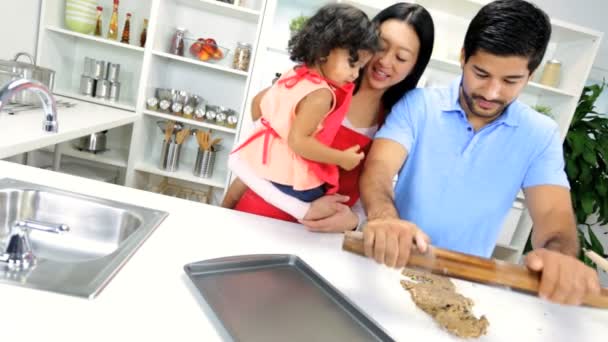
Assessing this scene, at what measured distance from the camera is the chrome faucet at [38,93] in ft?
2.61

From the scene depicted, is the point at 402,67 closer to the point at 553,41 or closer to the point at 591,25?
the point at 553,41

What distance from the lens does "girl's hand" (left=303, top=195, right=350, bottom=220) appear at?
1.15 metres

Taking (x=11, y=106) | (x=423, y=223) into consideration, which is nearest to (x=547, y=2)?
(x=423, y=223)

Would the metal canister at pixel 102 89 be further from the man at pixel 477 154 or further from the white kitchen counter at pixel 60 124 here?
the man at pixel 477 154

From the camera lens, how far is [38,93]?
88cm

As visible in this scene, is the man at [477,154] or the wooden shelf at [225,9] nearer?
the man at [477,154]

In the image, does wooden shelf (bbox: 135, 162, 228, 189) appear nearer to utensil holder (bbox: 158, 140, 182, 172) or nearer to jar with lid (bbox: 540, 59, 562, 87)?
utensil holder (bbox: 158, 140, 182, 172)

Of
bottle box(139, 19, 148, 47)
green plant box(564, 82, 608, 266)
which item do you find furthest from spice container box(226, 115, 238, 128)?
green plant box(564, 82, 608, 266)

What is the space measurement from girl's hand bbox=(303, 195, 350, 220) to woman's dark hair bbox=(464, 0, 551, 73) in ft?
1.93

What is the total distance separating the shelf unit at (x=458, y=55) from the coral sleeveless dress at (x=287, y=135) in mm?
1501

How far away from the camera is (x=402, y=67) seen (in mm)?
1193

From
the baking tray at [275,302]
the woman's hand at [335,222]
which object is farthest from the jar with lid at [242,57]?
the baking tray at [275,302]

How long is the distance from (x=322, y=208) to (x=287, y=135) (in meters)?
0.23

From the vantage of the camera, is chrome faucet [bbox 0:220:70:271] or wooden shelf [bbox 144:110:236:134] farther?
wooden shelf [bbox 144:110:236:134]
